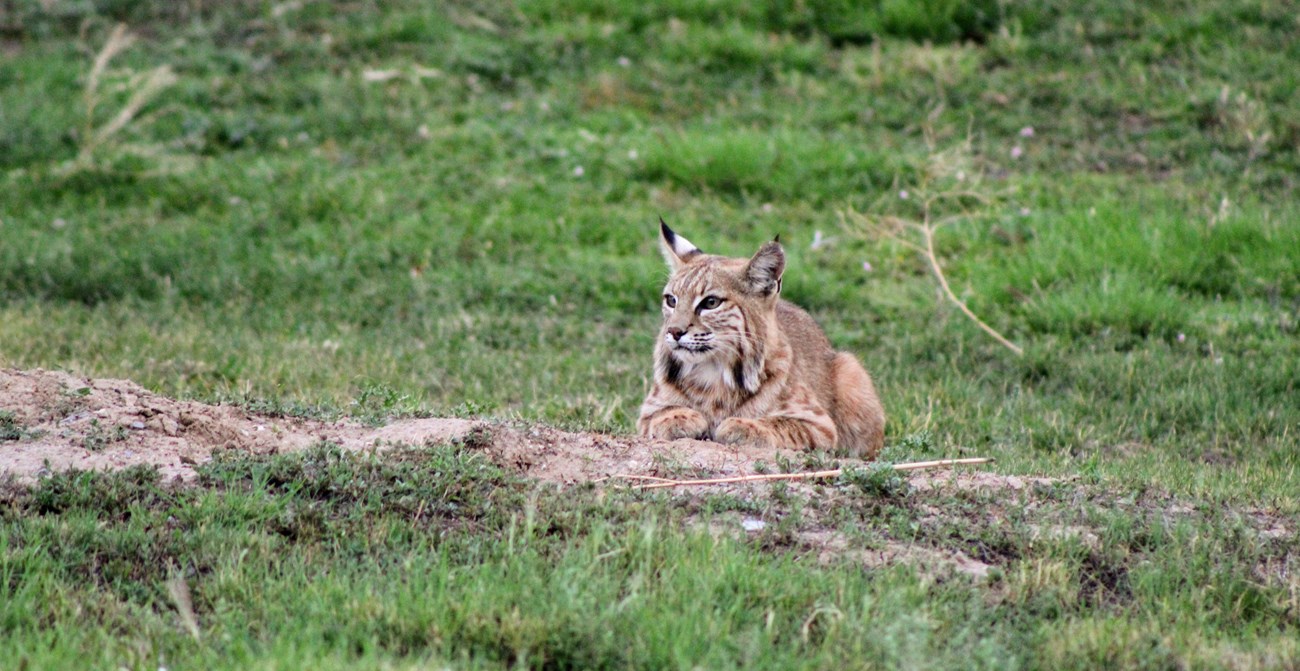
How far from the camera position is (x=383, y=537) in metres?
5.58

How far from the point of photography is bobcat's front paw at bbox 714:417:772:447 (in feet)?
24.3

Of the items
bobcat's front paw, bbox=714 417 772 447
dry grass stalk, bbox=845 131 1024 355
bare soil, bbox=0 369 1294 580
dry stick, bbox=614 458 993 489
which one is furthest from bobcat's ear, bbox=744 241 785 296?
dry grass stalk, bbox=845 131 1024 355

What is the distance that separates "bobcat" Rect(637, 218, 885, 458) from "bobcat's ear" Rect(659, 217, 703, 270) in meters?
0.03

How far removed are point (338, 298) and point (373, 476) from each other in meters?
6.28

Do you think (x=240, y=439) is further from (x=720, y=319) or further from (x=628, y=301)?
(x=628, y=301)

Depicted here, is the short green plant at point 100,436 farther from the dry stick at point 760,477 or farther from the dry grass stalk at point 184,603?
the dry stick at point 760,477

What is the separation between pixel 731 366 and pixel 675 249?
95cm

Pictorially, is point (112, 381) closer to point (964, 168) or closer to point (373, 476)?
point (373, 476)

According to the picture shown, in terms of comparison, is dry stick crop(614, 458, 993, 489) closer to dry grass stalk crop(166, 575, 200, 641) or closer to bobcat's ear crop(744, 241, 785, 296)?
bobcat's ear crop(744, 241, 785, 296)

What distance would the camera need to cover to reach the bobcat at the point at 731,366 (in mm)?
7582

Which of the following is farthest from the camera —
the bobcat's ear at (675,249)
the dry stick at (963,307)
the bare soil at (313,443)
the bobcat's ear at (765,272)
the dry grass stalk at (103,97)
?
the dry grass stalk at (103,97)

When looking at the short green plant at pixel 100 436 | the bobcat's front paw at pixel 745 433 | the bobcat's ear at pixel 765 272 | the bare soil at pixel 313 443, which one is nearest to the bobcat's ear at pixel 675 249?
the bobcat's ear at pixel 765 272

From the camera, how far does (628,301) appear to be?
11.9m

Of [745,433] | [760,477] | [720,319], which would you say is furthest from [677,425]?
[760,477]
